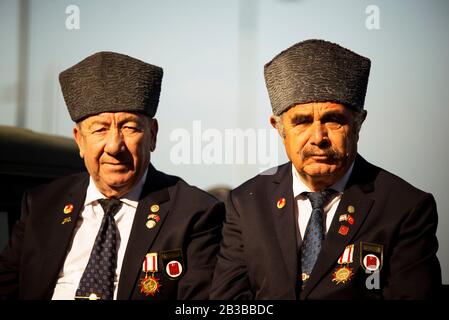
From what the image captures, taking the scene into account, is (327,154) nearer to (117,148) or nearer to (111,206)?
(117,148)

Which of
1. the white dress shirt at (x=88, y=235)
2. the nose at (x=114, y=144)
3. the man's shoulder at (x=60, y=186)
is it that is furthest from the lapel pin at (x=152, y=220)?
the man's shoulder at (x=60, y=186)

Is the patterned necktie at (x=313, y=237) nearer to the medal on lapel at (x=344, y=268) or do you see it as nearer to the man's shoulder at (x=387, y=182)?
the medal on lapel at (x=344, y=268)

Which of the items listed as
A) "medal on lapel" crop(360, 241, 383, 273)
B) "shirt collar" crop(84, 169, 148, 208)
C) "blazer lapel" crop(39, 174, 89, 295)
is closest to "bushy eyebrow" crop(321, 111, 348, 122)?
"medal on lapel" crop(360, 241, 383, 273)

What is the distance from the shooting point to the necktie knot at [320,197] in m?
2.96

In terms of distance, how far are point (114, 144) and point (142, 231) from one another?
1.32 feet

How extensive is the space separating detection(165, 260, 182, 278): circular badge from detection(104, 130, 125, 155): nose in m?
0.54

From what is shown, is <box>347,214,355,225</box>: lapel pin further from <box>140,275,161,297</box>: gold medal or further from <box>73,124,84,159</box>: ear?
<box>73,124,84,159</box>: ear

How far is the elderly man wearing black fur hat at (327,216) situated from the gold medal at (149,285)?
0.26 m

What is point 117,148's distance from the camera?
3.10 metres

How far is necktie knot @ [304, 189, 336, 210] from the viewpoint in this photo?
2.96 meters

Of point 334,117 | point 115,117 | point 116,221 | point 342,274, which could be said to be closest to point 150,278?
point 116,221

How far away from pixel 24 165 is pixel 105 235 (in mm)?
1211

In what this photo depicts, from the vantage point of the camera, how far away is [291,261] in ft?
9.48

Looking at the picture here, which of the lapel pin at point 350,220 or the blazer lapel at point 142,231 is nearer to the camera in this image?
the lapel pin at point 350,220
